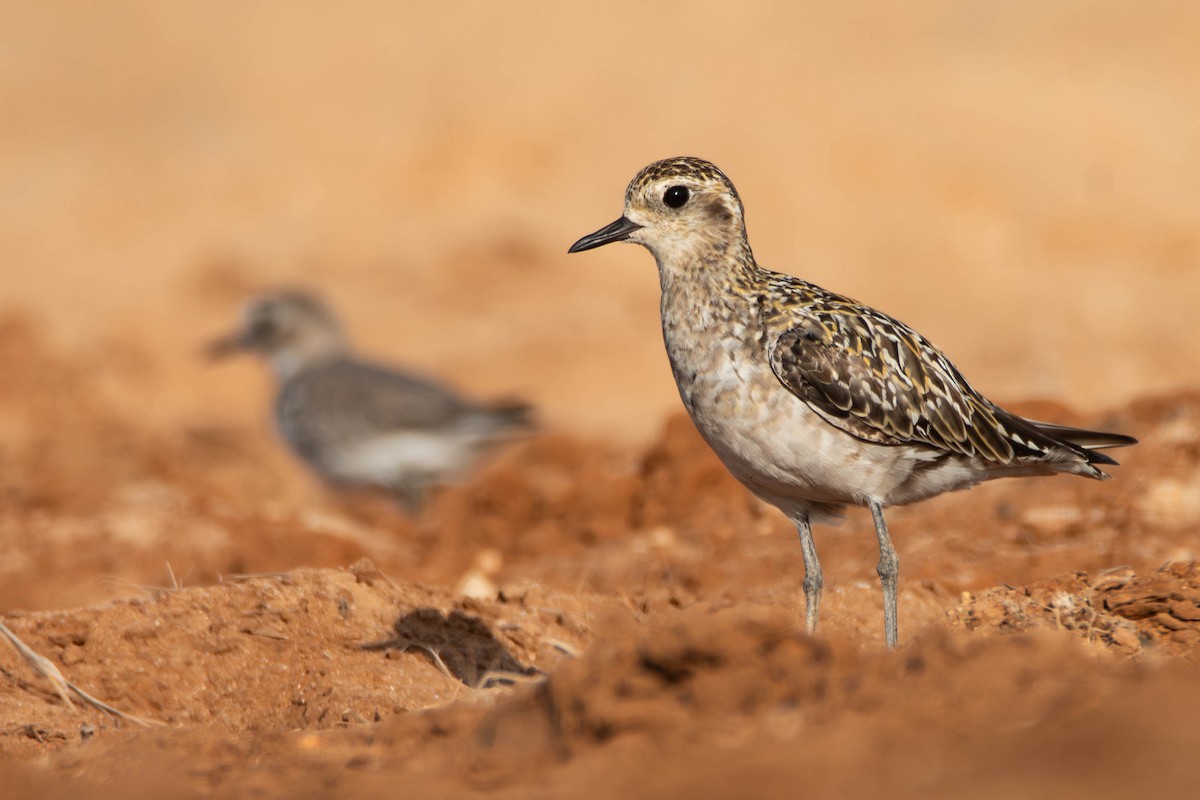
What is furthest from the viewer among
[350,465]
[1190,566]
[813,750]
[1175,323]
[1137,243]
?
[1137,243]

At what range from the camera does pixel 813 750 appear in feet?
14.8

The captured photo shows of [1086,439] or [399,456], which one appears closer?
[1086,439]

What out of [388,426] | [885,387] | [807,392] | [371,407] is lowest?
[807,392]

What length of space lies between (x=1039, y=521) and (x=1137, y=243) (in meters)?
9.77

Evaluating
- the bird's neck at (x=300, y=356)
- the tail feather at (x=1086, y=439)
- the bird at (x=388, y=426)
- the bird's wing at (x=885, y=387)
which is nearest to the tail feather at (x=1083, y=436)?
the tail feather at (x=1086, y=439)

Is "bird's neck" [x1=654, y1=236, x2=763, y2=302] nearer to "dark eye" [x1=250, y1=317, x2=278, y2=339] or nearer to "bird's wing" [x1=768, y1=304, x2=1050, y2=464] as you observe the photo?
"bird's wing" [x1=768, y1=304, x2=1050, y2=464]

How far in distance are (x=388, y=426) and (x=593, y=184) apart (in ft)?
22.4

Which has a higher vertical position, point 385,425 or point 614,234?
point 385,425

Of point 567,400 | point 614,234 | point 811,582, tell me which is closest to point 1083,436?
point 811,582

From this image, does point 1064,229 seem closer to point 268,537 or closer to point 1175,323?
point 1175,323

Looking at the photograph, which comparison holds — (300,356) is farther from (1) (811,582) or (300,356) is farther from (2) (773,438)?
(2) (773,438)

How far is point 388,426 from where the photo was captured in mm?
15953

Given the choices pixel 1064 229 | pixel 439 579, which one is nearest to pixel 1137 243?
pixel 1064 229

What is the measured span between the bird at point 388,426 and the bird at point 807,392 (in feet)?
27.1
